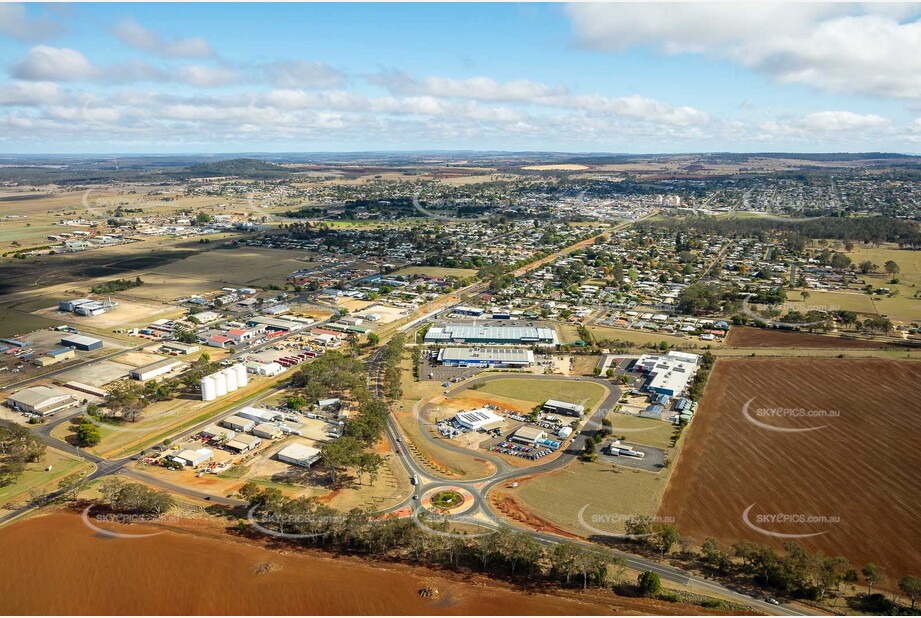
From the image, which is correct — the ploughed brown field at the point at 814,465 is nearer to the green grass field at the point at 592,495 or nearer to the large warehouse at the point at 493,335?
the green grass field at the point at 592,495

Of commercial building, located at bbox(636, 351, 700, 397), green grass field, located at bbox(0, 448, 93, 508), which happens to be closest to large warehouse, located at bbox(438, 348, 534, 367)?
commercial building, located at bbox(636, 351, 700, 397)

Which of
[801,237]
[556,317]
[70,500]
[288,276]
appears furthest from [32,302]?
[801,237]

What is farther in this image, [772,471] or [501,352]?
[501,352]

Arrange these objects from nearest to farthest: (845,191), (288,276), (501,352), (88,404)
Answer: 1. (88,404)
2. (501,352)
3. (288,276)
4. (845,191)

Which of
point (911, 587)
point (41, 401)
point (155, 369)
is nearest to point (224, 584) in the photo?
point (41, 401)

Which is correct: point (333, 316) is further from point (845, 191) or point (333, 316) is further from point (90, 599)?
point (845, 191)

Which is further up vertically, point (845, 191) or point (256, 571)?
point (845, 191)

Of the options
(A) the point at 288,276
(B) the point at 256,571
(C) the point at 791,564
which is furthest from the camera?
(A) the point at 288,276
